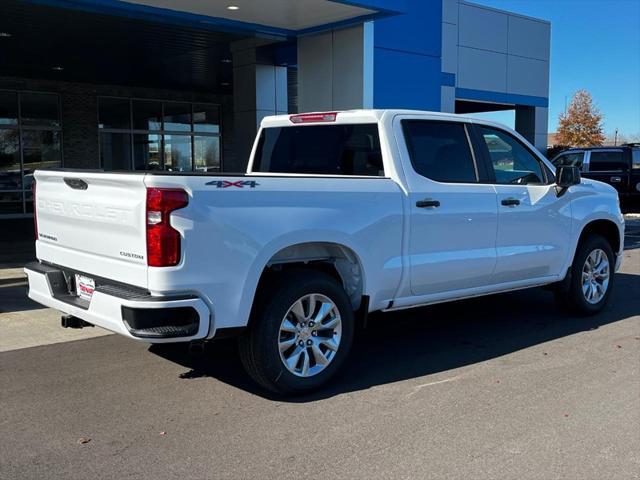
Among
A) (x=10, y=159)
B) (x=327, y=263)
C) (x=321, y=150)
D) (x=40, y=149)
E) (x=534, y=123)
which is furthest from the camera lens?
(x=534, y=123)

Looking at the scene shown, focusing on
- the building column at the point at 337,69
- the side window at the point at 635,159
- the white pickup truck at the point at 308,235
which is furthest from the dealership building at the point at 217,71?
the side window at the point at 635,159

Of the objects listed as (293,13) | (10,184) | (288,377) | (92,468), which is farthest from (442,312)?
(10,184)

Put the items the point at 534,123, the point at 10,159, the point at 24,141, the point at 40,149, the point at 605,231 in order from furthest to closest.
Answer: the point at 534,123 → the point at 40,149 → the point at 24,141 → the point at 10,159 → the point at 605,231

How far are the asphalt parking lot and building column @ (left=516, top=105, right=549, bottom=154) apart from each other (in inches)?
797

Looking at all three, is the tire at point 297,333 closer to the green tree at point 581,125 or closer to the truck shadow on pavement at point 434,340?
the truck shadow on pavement at point 434,340

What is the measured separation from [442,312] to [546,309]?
1.27m

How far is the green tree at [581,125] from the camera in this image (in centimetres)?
6656

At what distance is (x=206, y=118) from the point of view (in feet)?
77.9

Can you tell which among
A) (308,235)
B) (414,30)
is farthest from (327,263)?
(414,30)

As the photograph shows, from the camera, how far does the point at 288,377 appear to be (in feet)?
15.4

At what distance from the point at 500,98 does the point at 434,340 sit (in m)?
19.8

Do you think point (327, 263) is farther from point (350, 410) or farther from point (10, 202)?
point (10, 202)

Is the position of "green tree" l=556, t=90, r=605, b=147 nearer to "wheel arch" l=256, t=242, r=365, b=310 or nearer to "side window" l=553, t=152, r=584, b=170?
"side window" l=553, t=152, r=584, b=170

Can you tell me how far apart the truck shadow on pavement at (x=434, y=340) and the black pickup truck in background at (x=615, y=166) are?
503 inches
